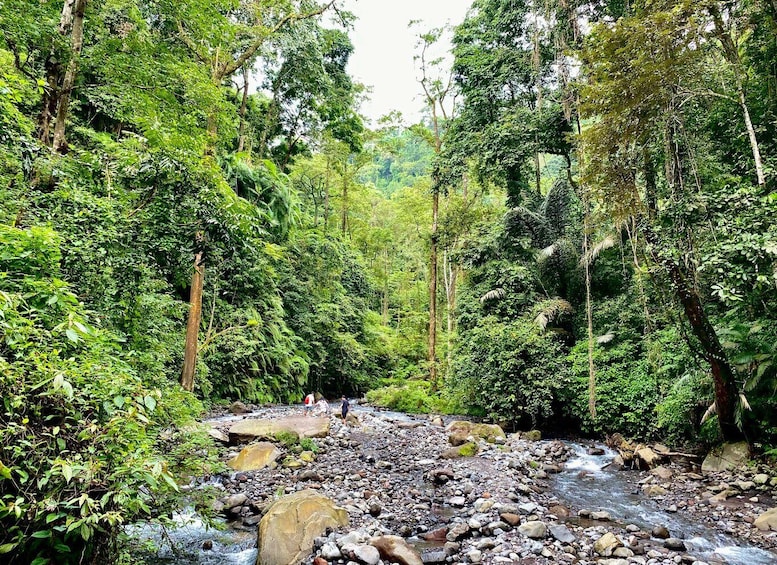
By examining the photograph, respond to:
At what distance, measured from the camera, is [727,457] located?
8.24 metres

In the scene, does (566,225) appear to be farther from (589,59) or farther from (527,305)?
(589,59)

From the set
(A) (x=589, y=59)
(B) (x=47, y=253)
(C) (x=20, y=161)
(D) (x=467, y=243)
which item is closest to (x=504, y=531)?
(B) (x=47, y=253)

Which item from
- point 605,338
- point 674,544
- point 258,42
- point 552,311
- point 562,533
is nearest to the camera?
point 674,544

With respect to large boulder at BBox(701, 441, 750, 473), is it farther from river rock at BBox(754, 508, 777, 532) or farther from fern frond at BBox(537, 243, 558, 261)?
fern frond at BBox(537, 243, 558, 261)

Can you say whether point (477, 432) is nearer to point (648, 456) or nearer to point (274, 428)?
point (648, 456)

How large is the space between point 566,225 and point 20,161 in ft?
51.5

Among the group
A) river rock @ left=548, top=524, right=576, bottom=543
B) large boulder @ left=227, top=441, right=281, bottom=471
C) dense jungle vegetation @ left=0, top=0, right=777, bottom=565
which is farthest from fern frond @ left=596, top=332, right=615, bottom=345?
large boulder @ left=227, top=441, right=281, bottom=471

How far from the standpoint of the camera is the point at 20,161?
402 centimetres

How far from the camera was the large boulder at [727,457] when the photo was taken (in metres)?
8.05

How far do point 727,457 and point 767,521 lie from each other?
2772mm

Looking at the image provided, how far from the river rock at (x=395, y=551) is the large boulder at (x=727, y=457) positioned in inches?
267

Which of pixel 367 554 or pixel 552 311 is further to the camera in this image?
pixel 552 311

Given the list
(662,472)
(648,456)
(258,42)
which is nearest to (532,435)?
(648,456)

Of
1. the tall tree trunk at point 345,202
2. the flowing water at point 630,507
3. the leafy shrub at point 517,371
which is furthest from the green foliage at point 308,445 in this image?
the tall tree trunk at point 345,202
